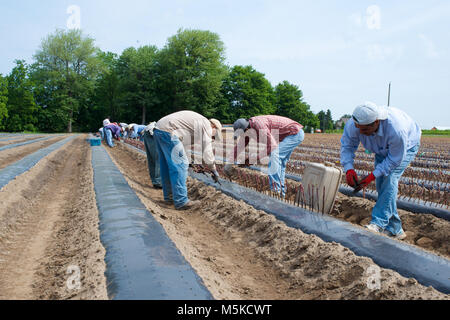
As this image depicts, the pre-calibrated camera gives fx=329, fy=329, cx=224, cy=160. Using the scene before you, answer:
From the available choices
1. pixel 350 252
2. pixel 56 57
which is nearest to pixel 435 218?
A: pixel 350 252

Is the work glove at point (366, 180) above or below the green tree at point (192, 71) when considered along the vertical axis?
below

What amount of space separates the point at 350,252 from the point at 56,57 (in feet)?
157

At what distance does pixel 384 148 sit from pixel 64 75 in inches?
1811

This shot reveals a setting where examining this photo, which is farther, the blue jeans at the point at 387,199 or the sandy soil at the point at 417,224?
the sandy soil at the point at 417,224

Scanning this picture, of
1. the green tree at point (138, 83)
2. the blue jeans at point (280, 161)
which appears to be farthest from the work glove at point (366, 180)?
the green tree at point (138, 83)

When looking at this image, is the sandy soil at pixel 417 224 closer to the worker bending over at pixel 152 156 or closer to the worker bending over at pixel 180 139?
the worker bending over at pixel 180 139

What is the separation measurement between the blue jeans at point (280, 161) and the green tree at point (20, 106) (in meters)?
42.7

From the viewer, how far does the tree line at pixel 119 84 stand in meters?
40.0

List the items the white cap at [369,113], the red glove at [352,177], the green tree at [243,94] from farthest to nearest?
the green tree at [243,94] < the red glove at [352,177] < the white cap at [369,113]

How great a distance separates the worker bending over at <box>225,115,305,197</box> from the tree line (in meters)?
35.1

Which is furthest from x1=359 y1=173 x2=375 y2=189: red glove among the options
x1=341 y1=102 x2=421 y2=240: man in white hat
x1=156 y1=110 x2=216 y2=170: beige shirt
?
x1=156 y1=110 x2=216 y2=170: beige shirt

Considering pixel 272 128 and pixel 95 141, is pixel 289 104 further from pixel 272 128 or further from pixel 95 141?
pixel 272 128
